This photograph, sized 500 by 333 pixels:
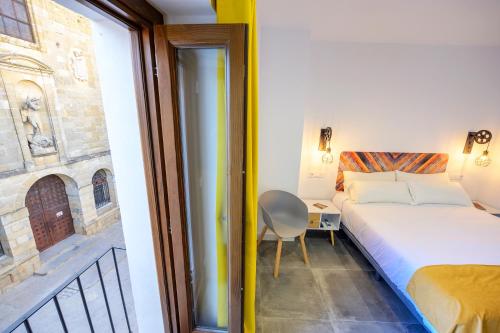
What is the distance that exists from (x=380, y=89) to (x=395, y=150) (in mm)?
943

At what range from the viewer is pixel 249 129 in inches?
39.9

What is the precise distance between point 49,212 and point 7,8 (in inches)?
127

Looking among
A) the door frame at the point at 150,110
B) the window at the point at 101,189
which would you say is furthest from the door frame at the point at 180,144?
the window at the point at 101,189

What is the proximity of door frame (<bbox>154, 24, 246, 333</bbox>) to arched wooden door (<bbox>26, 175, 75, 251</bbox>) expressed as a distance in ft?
12.7

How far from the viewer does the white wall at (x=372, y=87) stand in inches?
83.1

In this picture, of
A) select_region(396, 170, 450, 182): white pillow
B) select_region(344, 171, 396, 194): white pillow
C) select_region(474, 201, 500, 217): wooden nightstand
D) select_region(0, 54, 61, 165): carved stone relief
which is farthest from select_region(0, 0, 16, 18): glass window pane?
select_region(474, 201, 500, 217): wooden nightstand

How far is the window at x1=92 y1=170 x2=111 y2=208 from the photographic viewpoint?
446cm

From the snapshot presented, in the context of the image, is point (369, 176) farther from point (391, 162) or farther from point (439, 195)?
point (439, 195)

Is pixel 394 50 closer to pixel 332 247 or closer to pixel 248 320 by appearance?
pixel 332 247

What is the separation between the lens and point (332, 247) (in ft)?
8.57

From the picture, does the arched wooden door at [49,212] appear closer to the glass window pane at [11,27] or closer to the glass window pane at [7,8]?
the glass window pane at [11,27]

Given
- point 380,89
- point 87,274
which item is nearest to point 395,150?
point 380,89

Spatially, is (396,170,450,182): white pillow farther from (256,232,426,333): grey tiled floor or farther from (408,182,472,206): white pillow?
(256,232,426,333): grey tiled floor

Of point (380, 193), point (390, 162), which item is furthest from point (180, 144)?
point (390, 162)
